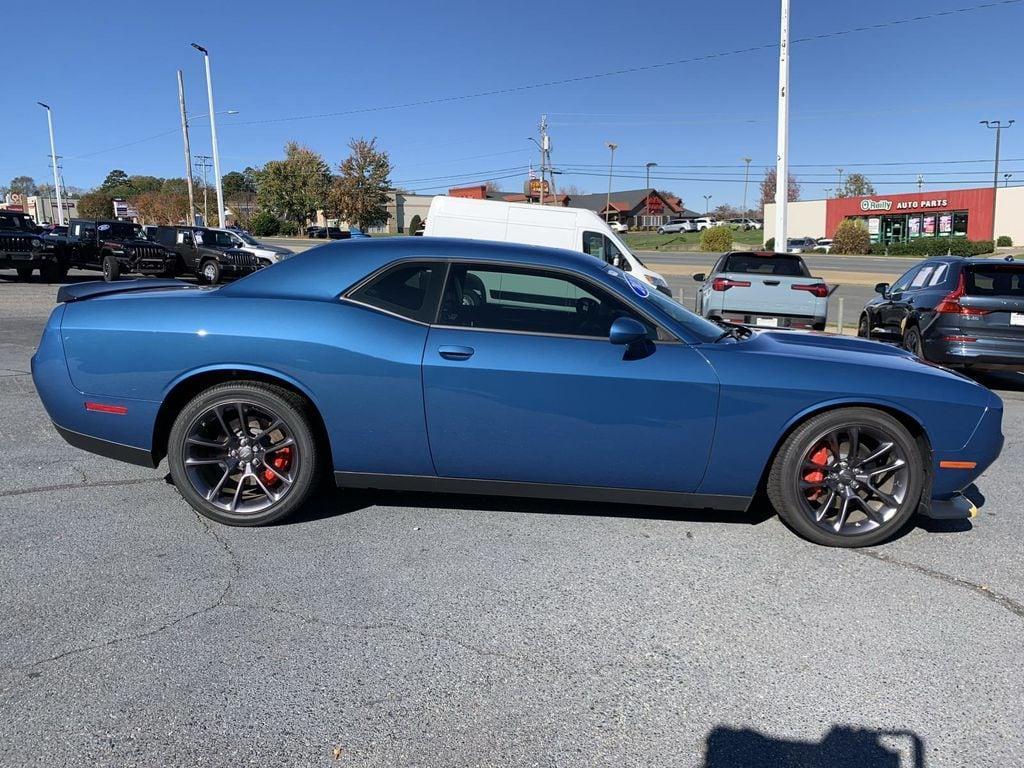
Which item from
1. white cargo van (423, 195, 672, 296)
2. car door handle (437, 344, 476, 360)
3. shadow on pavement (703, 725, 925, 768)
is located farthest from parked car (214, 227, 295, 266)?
shadow on pavement (703, 725, 925, 768)

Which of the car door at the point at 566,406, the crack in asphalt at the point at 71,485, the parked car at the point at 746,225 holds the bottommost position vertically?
the crack in asphalt at the point at 71,485

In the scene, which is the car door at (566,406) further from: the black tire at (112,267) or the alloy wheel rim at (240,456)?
the black tire at (112,267)

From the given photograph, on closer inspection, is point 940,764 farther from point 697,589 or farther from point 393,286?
point 393,286

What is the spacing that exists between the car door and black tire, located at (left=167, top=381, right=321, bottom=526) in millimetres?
704

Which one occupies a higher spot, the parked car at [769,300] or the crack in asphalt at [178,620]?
the parked car at [769,300]

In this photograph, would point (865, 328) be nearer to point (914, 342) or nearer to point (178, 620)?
point (914, 342)

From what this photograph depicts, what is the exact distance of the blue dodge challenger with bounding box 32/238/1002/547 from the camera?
13.1 ft

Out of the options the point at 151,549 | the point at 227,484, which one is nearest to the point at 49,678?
the point at 151,549

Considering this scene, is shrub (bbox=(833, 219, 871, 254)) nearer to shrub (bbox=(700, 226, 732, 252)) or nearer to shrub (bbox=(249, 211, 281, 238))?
shrub (bbox=(700, 226, 732, 252))

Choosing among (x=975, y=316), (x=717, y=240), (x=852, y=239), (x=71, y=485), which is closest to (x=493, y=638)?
(x=71, y=485)

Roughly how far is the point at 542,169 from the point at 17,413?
192 ft

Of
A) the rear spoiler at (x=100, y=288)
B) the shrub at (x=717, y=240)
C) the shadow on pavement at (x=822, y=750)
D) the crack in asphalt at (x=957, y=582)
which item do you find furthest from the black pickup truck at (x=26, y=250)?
the shrub at (x=717, y=240)

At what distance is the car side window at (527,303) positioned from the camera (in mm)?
4145

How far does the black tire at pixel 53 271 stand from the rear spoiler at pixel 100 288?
Result: 61.4ft
